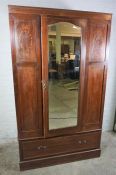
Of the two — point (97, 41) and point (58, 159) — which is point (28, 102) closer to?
point (58, 159)

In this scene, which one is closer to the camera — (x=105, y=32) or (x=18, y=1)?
(x=105, y=32)

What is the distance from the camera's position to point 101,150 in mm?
2422

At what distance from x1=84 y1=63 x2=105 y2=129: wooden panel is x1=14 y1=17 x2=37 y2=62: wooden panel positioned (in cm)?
71

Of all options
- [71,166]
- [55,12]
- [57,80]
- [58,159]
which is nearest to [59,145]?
[58,159]

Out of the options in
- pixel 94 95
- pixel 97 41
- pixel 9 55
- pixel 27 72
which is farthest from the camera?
pixel 9 55

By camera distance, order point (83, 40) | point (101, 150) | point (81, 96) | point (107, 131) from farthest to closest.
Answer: point (107, 131)
point (101, 150)
point (81, 96)
point (83, 40)

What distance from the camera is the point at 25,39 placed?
1.64 m

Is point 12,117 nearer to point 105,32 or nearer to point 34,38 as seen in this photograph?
point 34,38

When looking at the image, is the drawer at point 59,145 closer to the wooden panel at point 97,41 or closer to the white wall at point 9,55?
the white wall at point 9,55

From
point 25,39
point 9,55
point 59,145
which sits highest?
point 25,39

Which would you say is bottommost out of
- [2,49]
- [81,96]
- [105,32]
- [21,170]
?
[21,170]

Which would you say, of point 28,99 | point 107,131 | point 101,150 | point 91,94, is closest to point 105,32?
point 91,94

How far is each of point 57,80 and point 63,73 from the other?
111 mm

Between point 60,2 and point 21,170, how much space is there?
2.24 m
